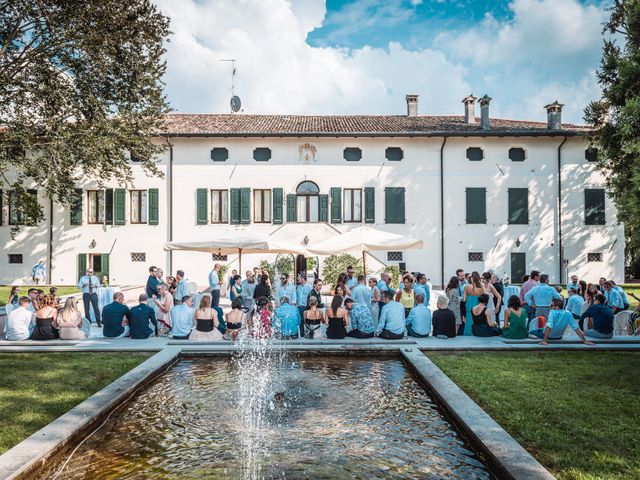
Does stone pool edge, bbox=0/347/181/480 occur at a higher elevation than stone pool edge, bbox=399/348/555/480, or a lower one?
higher

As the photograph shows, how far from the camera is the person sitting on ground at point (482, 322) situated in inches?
418

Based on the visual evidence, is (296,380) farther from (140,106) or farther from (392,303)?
(140,106)

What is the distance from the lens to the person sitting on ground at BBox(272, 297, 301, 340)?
33.5 feet

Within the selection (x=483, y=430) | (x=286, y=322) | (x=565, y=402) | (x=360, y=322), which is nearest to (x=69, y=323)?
(x=286, y=322)

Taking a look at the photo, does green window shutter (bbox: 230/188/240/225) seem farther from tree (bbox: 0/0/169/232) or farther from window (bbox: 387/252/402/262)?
window (bbox: 387/252/402/262)

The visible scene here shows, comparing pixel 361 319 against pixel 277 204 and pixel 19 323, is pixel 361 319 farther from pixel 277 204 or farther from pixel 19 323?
pixel 277 204

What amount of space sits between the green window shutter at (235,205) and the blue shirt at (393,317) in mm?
15895

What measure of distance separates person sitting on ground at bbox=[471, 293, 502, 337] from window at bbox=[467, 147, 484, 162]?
16532 millimetres

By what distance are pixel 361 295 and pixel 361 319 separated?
1.14 m

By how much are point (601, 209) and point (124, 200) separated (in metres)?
23.8

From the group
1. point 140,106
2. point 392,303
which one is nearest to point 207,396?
point 392,303

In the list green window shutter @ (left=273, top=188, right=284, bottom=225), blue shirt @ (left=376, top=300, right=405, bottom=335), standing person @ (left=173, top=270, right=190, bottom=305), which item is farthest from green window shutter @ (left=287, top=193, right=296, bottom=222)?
blue shirt @ (left=376, top=300, right=405, bottom=335)

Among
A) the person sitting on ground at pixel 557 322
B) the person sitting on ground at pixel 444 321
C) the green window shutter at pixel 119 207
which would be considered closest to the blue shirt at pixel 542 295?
the person sitting on ground at pixel 557 322

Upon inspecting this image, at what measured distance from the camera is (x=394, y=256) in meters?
25.1
